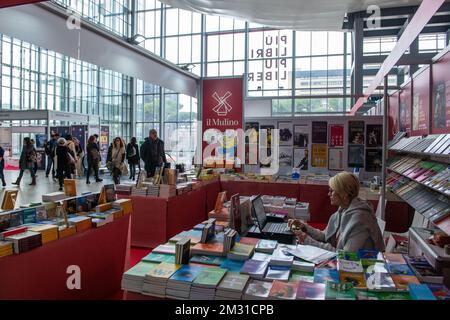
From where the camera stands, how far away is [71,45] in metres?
3.80

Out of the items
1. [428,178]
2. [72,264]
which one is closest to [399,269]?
[428,178]

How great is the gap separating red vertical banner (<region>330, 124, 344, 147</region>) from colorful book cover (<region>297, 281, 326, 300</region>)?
5.34 m

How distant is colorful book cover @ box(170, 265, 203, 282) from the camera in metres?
1.91

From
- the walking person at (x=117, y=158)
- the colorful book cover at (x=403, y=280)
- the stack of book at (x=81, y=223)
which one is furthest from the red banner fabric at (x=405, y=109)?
the walking person at (x=117, y=158)

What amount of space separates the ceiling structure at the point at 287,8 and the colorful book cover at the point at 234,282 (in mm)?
6184

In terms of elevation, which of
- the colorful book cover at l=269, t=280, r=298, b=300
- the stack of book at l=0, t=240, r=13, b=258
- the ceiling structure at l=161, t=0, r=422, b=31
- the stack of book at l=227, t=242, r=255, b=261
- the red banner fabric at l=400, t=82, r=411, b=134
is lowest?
the colorful book cover at l=269, t=280, r=298, b=300

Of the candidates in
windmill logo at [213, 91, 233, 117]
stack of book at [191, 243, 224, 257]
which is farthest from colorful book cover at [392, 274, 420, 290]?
windmill logo at [213, 91, 233, 117]

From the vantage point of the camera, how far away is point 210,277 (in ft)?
6.31

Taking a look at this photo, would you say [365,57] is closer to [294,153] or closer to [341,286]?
[294,153]

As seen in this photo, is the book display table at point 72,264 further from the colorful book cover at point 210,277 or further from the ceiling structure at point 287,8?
the ceiling structure at point 287,8

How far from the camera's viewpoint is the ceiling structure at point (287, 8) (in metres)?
7.05

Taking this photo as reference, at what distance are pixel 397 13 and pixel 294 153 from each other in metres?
4.35

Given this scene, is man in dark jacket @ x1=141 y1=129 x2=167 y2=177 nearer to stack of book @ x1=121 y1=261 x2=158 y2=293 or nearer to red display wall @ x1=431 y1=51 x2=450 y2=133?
red display wall @ x1=431 y1=51 x2=450 y2=133

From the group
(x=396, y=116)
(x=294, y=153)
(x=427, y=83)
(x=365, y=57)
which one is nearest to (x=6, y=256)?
(x=427, y=83)
